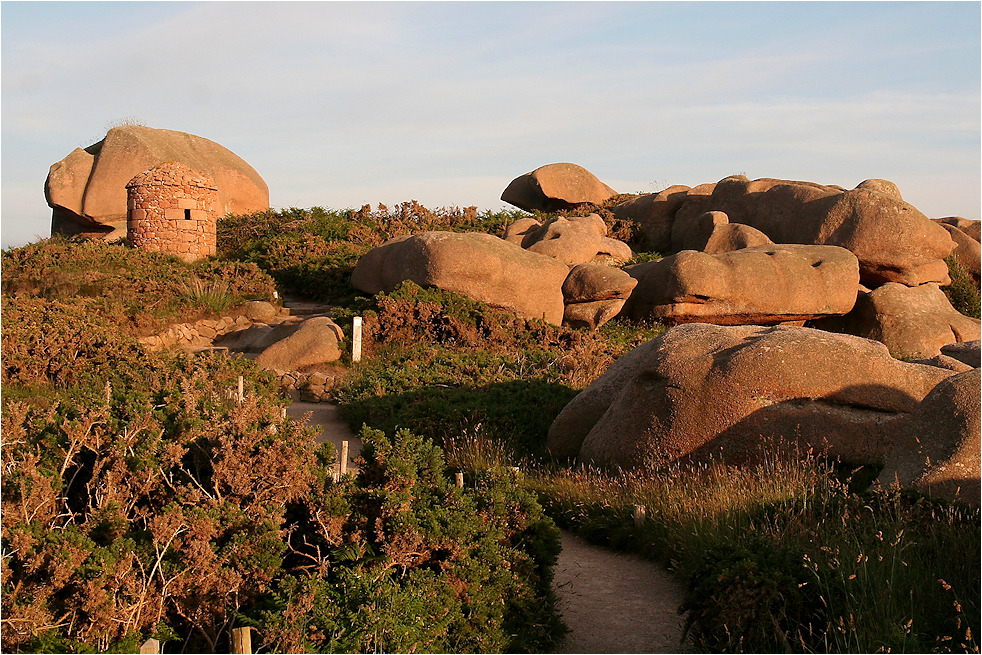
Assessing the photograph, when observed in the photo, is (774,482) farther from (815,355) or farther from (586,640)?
(586,640)

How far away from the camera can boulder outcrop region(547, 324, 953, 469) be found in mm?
7426

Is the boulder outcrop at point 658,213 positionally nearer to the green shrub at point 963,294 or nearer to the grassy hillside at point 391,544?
the green shrub at point 963,294

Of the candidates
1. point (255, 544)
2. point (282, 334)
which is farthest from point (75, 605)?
point (282, 334)

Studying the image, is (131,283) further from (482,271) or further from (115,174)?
(115,174)

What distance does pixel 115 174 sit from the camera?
95.8 ft

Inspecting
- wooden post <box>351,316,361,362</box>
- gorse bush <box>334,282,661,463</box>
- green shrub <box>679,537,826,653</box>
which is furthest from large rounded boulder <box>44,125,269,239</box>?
green shrub <box>679,537,826,653</box>

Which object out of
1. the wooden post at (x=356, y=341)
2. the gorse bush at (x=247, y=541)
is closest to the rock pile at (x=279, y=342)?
the wooden post at (x=356, y=341)

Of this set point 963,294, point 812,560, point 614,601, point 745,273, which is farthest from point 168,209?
point 963,294

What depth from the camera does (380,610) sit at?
4.32 metres

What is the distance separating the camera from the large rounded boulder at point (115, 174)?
95.5 ft

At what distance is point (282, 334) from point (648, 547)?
10.9m

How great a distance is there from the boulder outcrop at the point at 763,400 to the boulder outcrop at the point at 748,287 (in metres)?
9.35

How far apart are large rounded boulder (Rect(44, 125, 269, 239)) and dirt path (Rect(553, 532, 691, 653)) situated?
25210 millimetres

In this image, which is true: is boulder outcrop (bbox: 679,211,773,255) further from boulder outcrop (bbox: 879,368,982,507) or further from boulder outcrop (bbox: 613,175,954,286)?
boulder outcrop (bbox: 879,368,982,507)
